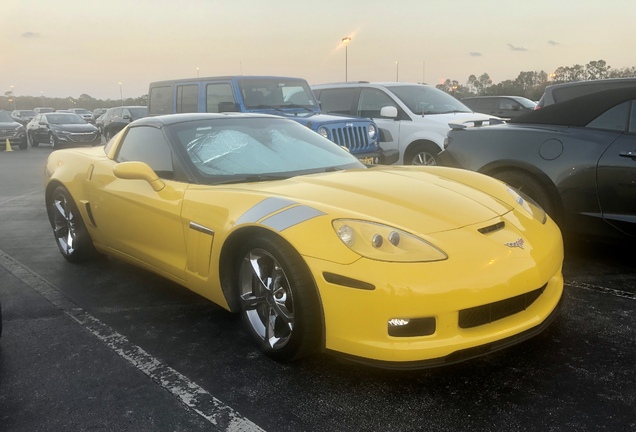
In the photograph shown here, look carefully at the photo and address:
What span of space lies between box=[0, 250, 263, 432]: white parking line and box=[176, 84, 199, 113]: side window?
575cm

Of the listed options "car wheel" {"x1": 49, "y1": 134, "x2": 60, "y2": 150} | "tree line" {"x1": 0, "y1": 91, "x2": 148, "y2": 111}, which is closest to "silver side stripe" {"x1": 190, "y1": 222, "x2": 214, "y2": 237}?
"car wheel" {"x1": 49, "y1": 134, "x2": 60, "y2": 150}

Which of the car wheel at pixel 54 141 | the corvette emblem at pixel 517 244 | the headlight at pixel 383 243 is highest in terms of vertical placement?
the headlight at pixel 383 243

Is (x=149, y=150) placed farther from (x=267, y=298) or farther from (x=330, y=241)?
(x=330, y=241)

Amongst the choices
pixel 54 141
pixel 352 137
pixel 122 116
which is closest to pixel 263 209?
pixel 352 137

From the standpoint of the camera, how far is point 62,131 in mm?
21016

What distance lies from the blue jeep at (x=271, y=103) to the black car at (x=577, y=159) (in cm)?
325

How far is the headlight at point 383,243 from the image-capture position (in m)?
2.51

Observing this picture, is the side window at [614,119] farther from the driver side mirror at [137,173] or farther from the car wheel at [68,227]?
the car wheel at [68,227]

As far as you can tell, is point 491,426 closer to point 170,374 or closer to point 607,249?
point 170,374

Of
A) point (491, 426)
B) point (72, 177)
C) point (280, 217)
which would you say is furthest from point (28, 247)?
point (491, 426)

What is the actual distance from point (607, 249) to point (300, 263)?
354cm

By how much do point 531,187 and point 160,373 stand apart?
3.36 metres

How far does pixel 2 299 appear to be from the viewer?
13.5ft

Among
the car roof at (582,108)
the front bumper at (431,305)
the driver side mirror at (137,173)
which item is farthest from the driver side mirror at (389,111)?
the front bumper at (431,305)
